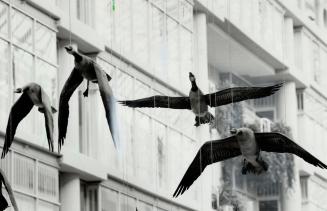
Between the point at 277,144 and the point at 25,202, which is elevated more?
the point at 25,202

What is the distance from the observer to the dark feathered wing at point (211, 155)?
132 feet

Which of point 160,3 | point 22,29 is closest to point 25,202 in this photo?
point 22,29

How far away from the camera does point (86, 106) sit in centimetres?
5734

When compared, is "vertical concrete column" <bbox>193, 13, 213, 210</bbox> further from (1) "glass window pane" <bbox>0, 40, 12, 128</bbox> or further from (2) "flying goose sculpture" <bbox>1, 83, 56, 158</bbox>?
(2) "flying goose sculpture" <bbox>1, 83, 56, 158</bbox>

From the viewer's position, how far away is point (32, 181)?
51.1 metres

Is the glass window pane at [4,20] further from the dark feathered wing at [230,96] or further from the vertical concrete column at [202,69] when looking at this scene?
the vertical concrete column at [202,69]

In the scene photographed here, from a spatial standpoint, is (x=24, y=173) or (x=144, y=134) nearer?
(x=24, y=173)

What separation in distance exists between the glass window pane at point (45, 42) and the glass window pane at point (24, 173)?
147 inches

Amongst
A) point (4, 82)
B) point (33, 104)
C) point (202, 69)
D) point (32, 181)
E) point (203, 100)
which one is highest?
point (202, 69)

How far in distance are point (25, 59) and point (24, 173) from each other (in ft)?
11.8

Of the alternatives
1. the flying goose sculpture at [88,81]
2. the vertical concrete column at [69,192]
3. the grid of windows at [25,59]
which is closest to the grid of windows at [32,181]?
the grid of windows at [25,59]

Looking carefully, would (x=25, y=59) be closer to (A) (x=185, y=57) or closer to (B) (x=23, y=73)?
(B) (x=23, y=73)

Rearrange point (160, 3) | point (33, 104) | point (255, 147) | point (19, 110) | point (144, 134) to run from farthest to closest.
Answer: point (160, 3), point (144, 134), point (19, 110), point (255, 147), point (33, 104)

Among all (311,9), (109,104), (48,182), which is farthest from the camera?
(311,9)
